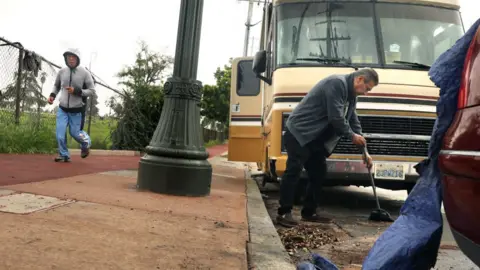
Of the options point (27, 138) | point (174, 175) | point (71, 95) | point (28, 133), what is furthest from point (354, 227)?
point (28, 133)

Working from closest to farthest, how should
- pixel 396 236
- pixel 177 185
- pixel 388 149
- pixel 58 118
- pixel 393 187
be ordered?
pixel 396 236
pixel 177 185
pixel 388 149
pixel 393 187
pixel 58 118

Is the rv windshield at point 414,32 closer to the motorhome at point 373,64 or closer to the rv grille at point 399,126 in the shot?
the motorhome at point 373,64

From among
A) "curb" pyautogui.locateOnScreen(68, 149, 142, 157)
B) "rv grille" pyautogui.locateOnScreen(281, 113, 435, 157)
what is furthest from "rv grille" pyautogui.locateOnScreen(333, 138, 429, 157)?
"curb" pyautogui.locateOnScreen(68, 149, 142, 157)

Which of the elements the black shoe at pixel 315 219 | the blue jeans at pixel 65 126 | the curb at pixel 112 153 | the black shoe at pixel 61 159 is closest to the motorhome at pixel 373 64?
the black shoe at pixel 315 219

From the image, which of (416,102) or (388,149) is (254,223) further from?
(416,102)

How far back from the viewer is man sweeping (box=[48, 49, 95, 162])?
8141 mm

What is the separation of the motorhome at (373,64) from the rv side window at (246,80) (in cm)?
215

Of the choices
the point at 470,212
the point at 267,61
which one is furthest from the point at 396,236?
the point at 267,61

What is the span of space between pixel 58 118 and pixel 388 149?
5.46 metres

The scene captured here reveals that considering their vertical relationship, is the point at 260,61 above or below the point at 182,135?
above

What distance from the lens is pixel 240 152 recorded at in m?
9.50

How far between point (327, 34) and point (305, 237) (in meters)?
3.18

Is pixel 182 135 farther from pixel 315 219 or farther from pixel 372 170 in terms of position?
pixel 372 170

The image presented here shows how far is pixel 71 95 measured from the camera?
814 cm
